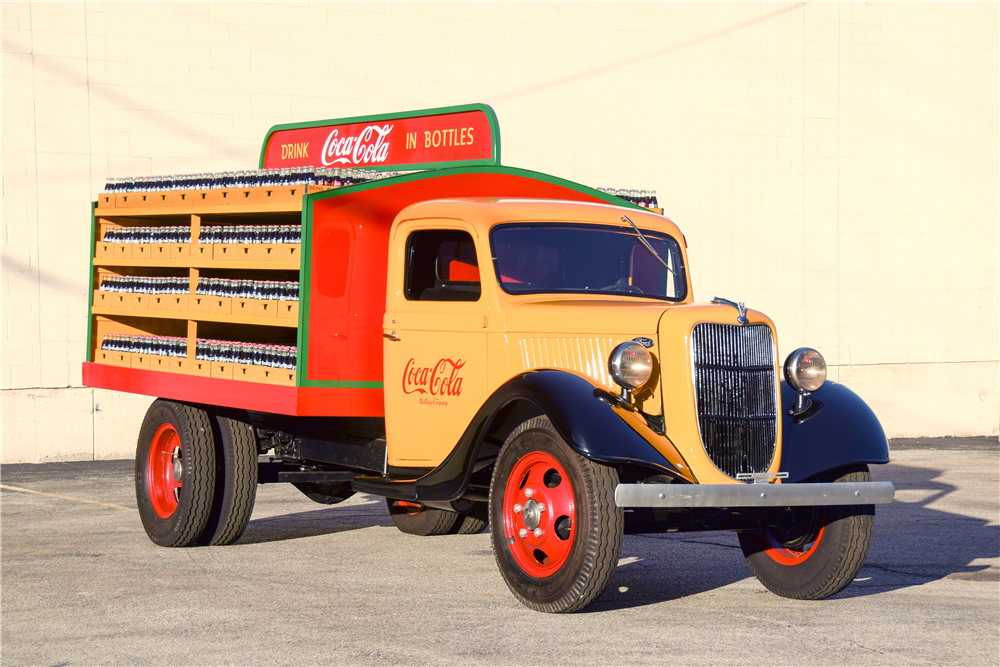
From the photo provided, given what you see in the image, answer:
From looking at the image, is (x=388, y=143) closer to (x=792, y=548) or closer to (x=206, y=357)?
(x=206, y=357)

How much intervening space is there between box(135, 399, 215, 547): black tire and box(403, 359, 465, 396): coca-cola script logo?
189 centimetres

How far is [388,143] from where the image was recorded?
918 cm

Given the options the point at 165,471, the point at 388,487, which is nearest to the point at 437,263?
the point at 388,487

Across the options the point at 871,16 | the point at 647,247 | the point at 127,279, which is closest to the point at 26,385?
the point at 127,279

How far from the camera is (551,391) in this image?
6254 mm

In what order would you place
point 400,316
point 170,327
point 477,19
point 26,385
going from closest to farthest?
1. point 400,316
2. point 170,327
3. point 26,385
4. point 477,19

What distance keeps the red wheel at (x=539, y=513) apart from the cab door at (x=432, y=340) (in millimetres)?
722

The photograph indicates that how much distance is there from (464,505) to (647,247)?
6.24 ft

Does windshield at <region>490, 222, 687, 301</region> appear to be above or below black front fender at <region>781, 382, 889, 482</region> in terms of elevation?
above

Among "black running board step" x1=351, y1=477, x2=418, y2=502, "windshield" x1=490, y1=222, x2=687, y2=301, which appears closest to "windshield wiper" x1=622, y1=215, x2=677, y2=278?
"windshield" x1=490, y1=222, x2=687, y2=301

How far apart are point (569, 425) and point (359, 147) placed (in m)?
4.18

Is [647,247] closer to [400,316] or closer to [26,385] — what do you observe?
[400,316]

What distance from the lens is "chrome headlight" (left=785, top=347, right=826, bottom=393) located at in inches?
266

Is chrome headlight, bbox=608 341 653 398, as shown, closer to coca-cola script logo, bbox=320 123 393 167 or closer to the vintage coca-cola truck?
the vintage coca-cola truck
